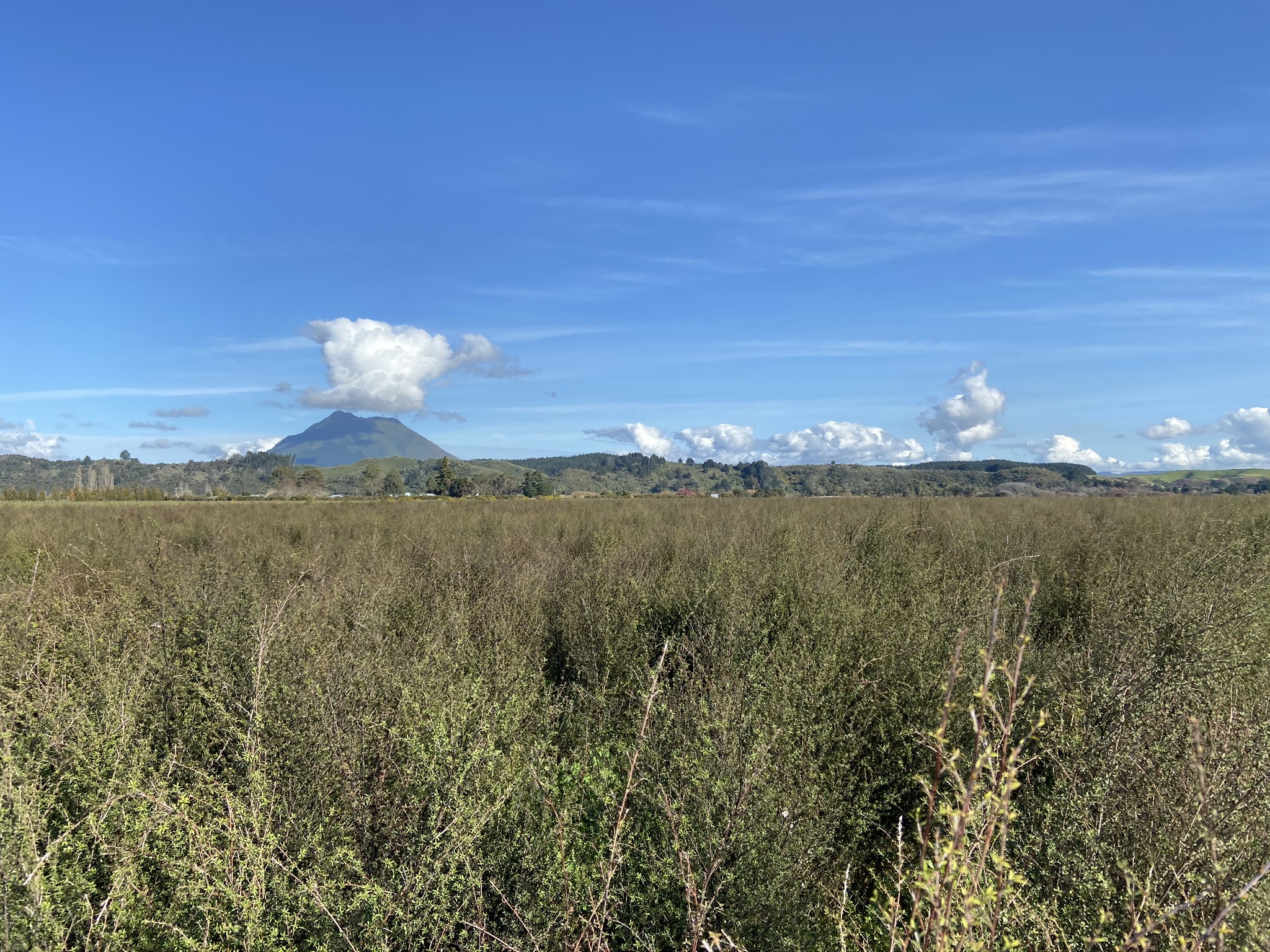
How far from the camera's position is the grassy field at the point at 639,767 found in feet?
7.61

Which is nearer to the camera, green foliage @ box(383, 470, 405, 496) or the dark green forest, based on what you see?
the dark green forest

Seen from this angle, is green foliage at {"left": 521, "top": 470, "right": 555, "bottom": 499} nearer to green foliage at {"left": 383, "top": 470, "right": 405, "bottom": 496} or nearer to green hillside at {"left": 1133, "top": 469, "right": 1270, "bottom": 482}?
green foliage at {"left": 383, "top": 470, "right": 405, "bottom": 496}

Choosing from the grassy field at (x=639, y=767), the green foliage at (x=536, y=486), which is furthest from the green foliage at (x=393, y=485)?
the grassy field at (x=639, y=767)

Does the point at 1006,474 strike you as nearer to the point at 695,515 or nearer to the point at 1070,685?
the point at 695,515

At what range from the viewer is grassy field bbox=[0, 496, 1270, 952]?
2320 millimetres

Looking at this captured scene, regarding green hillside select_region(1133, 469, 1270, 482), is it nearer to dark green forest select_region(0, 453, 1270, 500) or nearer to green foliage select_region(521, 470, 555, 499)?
dark green forest select_region(0, 453, 1270, 500)

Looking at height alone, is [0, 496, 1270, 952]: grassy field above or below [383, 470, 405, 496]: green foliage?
below

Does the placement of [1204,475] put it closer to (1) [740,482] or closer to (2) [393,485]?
(1) [740,482]

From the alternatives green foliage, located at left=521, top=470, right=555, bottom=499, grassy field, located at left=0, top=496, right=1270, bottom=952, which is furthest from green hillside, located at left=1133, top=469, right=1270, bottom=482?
grassy field, located at left=0, top=496, right=1270, bottom=952

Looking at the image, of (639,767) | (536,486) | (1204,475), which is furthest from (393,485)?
(1204,475)

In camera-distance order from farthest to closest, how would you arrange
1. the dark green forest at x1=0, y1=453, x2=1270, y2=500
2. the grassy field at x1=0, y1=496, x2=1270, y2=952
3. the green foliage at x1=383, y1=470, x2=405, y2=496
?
the green foliage at x1=383, y1=470, x2=405, y2=496 < the dark green forest at x1=0, y1=453, x2=1270, y2=500 < the grassy field at x1=0, y1=496, x2=1270, y2=952

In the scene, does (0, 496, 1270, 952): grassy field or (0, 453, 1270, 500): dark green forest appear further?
(0, 453, 1270, 500): dark green forest

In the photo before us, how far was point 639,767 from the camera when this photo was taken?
364cm

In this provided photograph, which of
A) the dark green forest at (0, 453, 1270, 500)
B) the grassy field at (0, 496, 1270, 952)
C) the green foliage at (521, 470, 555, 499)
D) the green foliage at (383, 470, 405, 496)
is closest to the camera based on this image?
the grassy field at (0, 496, 1270, 952)
